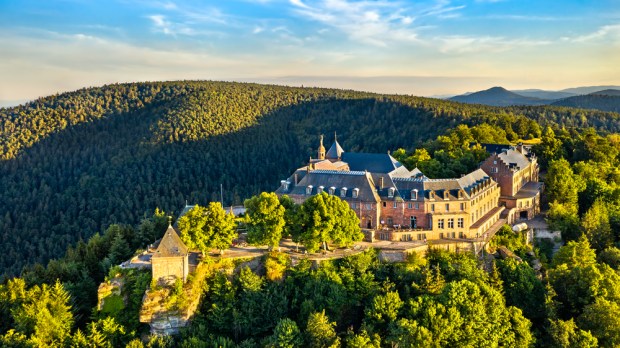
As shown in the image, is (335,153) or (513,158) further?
(335,153)

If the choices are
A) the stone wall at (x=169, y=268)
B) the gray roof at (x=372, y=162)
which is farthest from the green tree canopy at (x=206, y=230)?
the gray roof at (x=372, y=162)

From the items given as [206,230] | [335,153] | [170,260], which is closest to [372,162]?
[335,153]

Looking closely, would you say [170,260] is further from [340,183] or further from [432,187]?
[432,187]

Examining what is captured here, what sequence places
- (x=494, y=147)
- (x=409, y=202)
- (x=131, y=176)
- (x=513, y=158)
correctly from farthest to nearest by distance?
(x=131, y=176) → (x=494, y=147) → (x=513, y=158) → (x=409, y=202)

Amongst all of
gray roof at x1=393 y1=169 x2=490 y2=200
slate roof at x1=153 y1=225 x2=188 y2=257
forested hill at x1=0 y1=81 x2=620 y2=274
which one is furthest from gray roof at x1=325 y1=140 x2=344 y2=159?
forested hill at x1=0 y1=81 x2=620 y2=274

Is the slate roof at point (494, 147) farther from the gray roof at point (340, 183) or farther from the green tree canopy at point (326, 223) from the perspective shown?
the green tree canopy at point (326, 223)

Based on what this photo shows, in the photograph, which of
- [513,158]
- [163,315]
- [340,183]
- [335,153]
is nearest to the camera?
[163,315]
